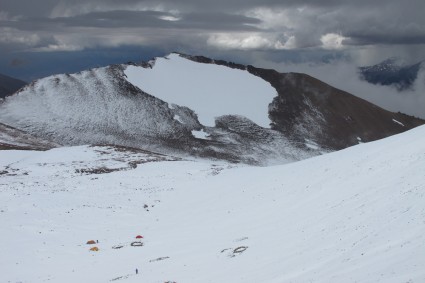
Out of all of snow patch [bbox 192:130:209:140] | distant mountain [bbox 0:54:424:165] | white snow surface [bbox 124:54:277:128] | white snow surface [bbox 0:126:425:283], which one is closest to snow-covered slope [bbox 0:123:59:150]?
distant mountain [bbox 0:54:424:165]

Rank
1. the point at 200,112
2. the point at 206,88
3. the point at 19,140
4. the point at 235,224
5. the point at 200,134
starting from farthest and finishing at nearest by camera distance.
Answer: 1. the point at 206,88
2. the point at 200,112
3. the point at 200,134
4. the point at 19,140
5. the point at 235,224

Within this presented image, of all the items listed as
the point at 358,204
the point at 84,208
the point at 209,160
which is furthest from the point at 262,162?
the point at 358,204

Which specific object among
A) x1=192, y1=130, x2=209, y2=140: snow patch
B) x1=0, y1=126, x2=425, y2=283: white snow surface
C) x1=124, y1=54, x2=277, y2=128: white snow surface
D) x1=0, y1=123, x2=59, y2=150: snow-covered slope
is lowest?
x1=192, y1=130, x2=209, y2=140: snow patch

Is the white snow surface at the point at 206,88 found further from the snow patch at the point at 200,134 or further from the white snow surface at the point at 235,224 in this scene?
the white snow surface at the point at 235,224

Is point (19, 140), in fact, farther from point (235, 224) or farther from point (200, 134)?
point (235, 224)

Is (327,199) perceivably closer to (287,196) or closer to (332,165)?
(287,196)

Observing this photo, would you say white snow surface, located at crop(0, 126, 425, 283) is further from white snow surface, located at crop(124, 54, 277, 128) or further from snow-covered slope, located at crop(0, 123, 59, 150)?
white snow surface, located at crop(124, 54, 277, 128)

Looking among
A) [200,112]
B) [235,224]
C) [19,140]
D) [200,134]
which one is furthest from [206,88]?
[235,224]

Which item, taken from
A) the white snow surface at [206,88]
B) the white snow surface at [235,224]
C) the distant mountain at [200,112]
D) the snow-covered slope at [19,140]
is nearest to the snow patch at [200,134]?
the distant mountain at [200,112]
